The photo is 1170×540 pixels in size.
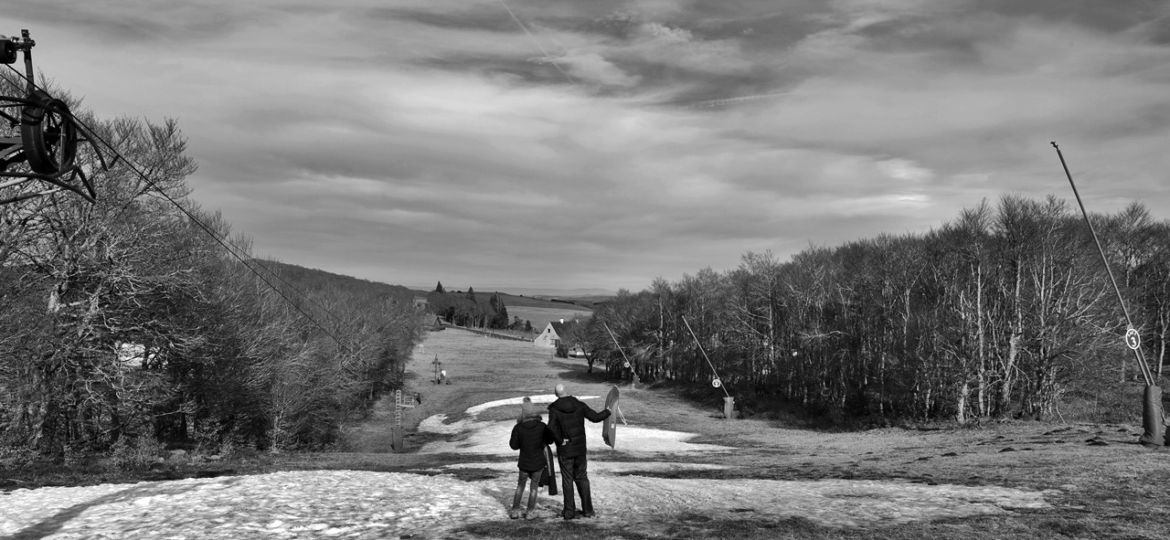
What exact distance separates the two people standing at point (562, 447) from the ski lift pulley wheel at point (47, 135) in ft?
31.4

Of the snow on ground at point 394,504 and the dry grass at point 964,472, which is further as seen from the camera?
the snow on ground at point 394,504

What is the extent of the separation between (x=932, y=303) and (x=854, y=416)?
14.1 m

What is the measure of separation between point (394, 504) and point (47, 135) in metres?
10.2

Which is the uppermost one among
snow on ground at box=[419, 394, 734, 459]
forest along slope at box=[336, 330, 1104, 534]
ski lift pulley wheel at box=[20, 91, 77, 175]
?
ski lift pulley wheel at box=[20, 91, 77, 175]

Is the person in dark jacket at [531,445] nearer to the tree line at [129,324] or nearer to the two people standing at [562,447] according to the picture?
the two people standing at [562,447]

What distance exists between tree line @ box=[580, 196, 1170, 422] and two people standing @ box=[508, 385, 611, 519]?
44740mm

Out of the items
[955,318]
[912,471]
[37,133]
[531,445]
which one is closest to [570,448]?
[531,445]

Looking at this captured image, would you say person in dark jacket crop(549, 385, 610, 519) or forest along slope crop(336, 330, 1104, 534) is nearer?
person in dark jacket crop(549, 385, 610, 519)

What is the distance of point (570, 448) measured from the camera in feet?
49.3

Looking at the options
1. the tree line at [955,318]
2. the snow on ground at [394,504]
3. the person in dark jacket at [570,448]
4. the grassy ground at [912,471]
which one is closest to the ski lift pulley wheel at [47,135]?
the snow on ground at [394,504]

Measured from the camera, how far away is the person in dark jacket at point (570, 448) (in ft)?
49.4

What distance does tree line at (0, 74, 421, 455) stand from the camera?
1161 inches

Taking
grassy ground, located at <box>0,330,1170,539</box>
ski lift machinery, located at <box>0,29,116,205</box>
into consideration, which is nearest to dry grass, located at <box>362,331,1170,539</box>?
grassy ground, located at <box>0,330,1170,539</box>

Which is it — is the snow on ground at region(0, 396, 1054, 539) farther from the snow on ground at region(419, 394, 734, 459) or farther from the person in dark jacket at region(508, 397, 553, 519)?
the snow on ground at region(419, 394, 734, 459)
